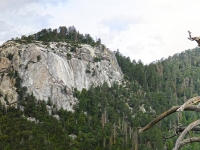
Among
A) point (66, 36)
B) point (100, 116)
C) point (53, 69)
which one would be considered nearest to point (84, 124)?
point (100, 116)

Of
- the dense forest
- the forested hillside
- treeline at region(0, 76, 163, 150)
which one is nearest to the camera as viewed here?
treeline at region(0, 76, 163, 150)

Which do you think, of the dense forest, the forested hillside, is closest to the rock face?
the dense forest

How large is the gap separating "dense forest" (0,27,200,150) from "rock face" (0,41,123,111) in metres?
3.07

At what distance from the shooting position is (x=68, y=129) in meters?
101

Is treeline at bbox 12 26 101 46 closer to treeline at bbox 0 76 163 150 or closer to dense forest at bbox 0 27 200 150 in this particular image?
dense forest at bbox 0 27 200 150

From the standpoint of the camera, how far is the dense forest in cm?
8888

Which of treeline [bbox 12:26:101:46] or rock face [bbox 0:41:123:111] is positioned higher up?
treeline [bbox 12:26:101:46]

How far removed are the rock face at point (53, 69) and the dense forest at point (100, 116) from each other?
10.1 ft

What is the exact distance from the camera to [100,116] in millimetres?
118750

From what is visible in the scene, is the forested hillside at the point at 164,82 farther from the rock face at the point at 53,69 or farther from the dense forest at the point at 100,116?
the rock face at the point at 53,69

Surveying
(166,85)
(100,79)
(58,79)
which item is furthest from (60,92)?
(166,85)

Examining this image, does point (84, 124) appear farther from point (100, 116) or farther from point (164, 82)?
point (164, 82)

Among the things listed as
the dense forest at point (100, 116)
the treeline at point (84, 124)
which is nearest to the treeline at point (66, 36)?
the dense forest at point (100, 116)

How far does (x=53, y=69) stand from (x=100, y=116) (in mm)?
21505
